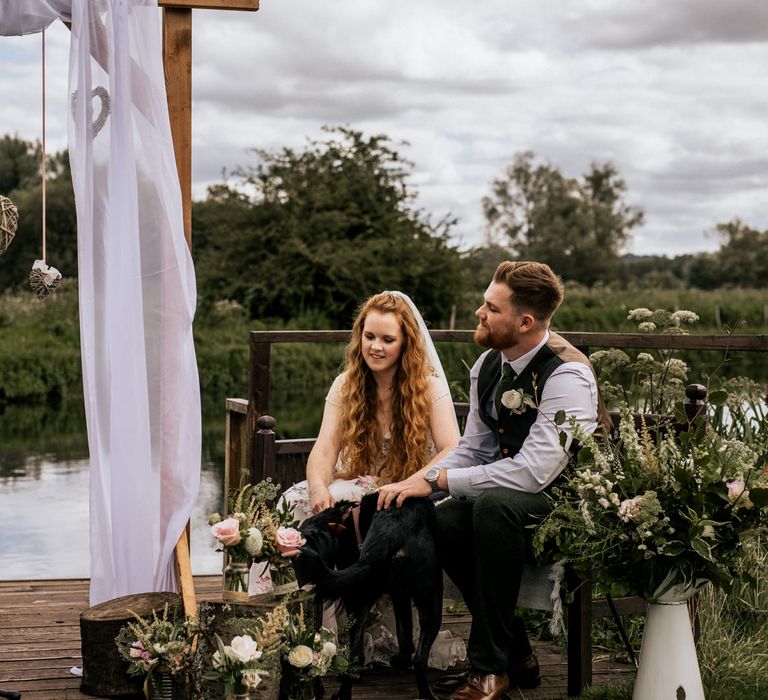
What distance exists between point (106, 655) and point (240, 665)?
2.30 feet

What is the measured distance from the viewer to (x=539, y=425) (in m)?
3.32

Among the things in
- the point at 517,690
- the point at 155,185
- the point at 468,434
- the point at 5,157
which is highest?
the point at 5,157

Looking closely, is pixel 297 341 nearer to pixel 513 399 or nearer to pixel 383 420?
pixel 383 420

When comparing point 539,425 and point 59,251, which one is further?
point 59,251

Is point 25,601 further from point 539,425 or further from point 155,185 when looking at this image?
point 539,425

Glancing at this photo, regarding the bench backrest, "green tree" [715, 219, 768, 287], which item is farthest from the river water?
"green tree" [715, 219, 768, 287]

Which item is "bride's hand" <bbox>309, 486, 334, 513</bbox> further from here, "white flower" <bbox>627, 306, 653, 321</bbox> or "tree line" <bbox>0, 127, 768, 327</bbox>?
"tree line" <bbox>0, 127, 768, 327</bbox>

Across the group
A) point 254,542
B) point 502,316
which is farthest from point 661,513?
point 254,542

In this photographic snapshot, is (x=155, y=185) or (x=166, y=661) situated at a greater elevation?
(x=155, y=185)

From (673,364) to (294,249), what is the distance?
62.2 ft

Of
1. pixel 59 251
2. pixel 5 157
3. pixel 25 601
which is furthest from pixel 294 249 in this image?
pixel 25 601

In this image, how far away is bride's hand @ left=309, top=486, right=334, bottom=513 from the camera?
12.2 feet

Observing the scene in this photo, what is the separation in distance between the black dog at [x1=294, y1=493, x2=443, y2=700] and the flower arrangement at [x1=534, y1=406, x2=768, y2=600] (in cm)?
35

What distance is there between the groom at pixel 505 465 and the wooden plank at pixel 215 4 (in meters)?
1.41
